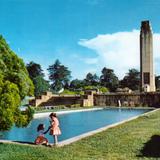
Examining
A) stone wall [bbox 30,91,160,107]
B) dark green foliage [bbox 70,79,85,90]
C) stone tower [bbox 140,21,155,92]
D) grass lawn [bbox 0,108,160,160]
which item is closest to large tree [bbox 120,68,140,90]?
dark green foliage [bbox 70,79,85,90]

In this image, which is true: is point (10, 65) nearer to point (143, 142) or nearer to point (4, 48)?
point (4, 48)

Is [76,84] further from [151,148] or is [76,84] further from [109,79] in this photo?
[151,148]

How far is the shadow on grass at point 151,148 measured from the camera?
7.46 meters

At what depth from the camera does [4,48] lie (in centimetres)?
888

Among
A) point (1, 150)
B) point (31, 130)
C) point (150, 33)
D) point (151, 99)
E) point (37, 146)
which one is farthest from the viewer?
point (150, 33)

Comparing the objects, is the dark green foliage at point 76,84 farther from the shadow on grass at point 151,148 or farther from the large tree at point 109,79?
the shadow on grass at point 151,148

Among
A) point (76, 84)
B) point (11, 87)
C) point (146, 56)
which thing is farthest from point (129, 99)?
point (76, 84)

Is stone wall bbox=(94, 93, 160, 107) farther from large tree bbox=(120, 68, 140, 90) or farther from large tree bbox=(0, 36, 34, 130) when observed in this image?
large tree bbox=(120, 68, 140, 90)

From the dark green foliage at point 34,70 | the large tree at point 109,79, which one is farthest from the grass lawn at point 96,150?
the large tree at point 109,79

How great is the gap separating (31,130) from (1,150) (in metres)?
7.25

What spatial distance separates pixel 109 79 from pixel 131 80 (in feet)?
14.4

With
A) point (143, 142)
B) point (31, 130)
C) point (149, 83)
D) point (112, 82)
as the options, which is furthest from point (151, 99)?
point (112, 82)

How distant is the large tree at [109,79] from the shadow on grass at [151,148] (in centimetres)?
6364

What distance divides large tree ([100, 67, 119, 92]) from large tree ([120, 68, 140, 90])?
1.36 meters
